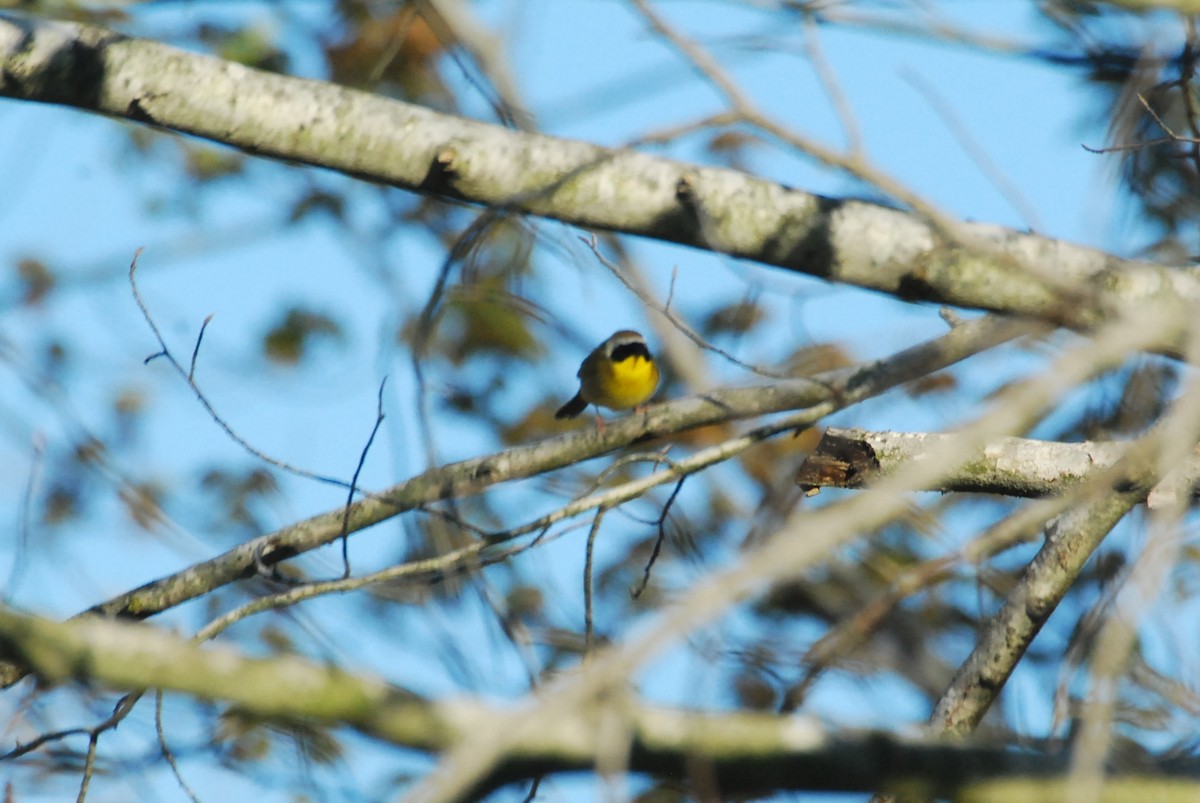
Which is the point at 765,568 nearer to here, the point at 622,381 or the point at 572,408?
the point at 622,381

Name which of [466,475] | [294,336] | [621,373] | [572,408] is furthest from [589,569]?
[294,336]

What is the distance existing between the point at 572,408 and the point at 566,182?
5.69 meters

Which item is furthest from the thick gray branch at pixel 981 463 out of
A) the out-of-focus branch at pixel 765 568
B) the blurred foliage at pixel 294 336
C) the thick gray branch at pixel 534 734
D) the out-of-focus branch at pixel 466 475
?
the blurred foliage at pixel 294 336

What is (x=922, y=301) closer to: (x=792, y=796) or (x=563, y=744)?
(x=792, y=796)

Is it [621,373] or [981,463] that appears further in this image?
[621,373]

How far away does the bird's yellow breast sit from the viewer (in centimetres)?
697

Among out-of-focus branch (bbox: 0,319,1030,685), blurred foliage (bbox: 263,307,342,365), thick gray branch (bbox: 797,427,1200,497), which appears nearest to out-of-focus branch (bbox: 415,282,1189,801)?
out-of-focus branch (bbox: 0,319,1030,685)

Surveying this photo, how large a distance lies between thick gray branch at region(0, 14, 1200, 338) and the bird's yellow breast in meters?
4.21

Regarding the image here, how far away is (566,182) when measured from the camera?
2.56 metres

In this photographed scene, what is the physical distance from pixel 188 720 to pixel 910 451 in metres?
2.19

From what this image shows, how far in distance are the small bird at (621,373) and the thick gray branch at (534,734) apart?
514cm

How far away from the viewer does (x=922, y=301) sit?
2.73 m

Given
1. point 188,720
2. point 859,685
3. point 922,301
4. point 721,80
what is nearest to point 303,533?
point 188,720

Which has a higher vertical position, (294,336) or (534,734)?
(294,336)
